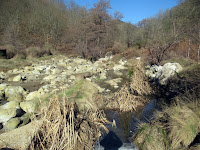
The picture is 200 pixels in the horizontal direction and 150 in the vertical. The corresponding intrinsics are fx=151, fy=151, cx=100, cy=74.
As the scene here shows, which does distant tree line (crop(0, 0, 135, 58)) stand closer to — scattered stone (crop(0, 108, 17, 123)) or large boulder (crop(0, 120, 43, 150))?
scattered stone (crop(0, 108, 17, 123))

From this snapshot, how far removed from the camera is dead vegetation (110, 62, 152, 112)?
5622 millimetres

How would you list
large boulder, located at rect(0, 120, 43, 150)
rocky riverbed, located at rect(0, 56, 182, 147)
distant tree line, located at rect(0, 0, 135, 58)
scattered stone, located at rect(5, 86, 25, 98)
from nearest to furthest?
large boulder, located at rect(0, 120, 43, 150) → rocky riverbed, located at rect(0, 56, 182, 147) → scattered stone, located at rect(5, 86, 25, 98) → distant tree line, located at rect(0, 0, 135, 58)

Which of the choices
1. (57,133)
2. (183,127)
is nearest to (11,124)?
(57,133)

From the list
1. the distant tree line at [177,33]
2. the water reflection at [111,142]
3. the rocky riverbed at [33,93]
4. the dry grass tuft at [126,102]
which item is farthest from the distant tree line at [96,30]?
the water reflection at [111,142]

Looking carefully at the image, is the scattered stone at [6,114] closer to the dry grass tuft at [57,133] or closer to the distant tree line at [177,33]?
the dry grass tuft at [57,133]

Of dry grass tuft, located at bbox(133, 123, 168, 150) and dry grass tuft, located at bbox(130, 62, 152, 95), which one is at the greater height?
dry grass tuft, located at bbox(130, 62, 152, 95)

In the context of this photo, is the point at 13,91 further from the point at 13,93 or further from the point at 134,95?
the point at 134,95

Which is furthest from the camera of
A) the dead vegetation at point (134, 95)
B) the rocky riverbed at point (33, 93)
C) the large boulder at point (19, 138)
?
the dead vegetation at point (134, 95)

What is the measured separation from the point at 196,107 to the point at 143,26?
19.6 metres

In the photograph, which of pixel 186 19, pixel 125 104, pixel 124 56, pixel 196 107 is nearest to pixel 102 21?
pixel 124 56

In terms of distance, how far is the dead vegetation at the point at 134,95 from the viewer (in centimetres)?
562

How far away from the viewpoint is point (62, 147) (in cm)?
301

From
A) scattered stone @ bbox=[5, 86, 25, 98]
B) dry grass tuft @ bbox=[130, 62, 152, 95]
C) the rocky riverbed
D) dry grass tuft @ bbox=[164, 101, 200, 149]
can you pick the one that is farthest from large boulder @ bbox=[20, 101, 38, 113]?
dry grass tuft @ bbox=[164, 101, 200, 149]

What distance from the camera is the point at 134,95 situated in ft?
20.0
